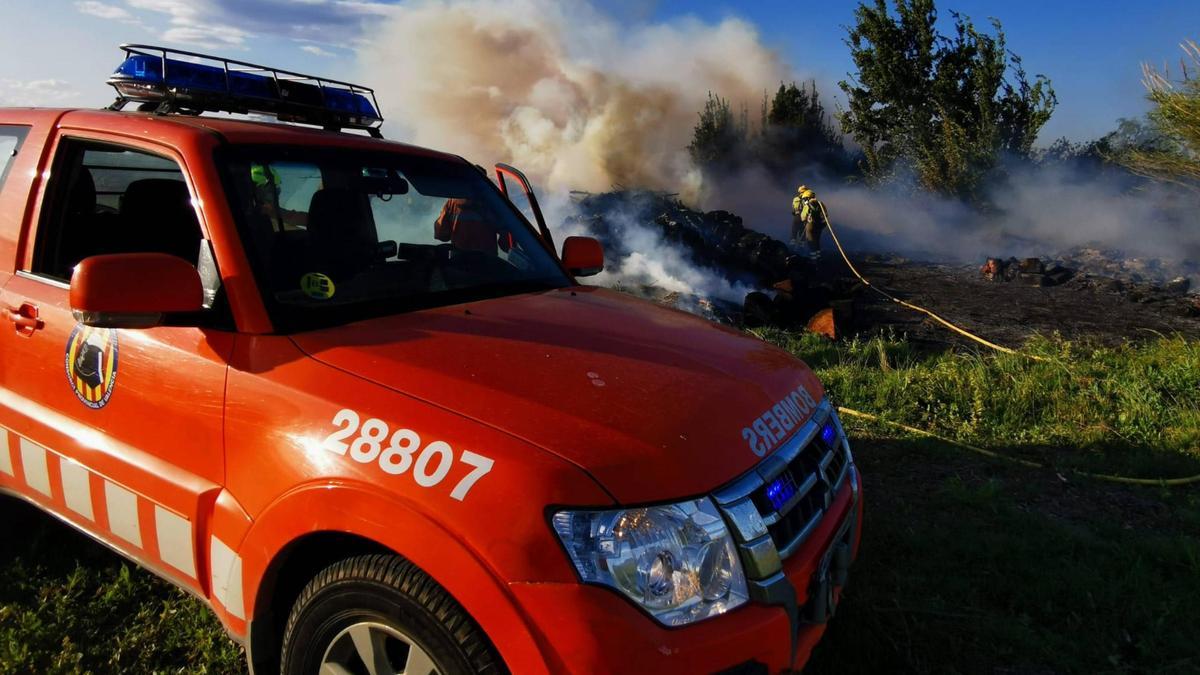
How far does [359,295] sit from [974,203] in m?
20.5

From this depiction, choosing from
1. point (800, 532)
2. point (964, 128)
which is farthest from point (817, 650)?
point (964, 128)

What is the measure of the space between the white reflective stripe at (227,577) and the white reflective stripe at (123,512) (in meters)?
0.40

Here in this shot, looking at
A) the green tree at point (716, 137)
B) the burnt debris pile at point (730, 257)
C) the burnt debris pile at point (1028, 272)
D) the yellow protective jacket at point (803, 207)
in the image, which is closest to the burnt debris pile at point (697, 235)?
the burnt debris pile at point (730, 257)

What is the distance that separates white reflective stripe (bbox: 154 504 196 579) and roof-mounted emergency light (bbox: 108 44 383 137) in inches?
69.7

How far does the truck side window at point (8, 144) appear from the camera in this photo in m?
2.91

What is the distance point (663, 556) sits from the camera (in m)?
1.65

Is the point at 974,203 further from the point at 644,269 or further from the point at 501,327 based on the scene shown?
the point at 501,327

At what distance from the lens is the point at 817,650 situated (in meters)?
→ 2.62

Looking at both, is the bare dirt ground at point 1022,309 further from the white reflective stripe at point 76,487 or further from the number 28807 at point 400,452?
Result: the white reflective stripe at point 76,487

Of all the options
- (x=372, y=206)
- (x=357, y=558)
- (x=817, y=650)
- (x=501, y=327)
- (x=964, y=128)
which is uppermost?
(x=964, y=128)

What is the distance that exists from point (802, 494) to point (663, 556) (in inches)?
22.8

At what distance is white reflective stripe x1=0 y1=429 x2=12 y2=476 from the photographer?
2.74m

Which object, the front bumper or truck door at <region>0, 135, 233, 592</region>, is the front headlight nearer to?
the front bumper

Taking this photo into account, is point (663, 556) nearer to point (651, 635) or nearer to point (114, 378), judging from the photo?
point (651, 635)
